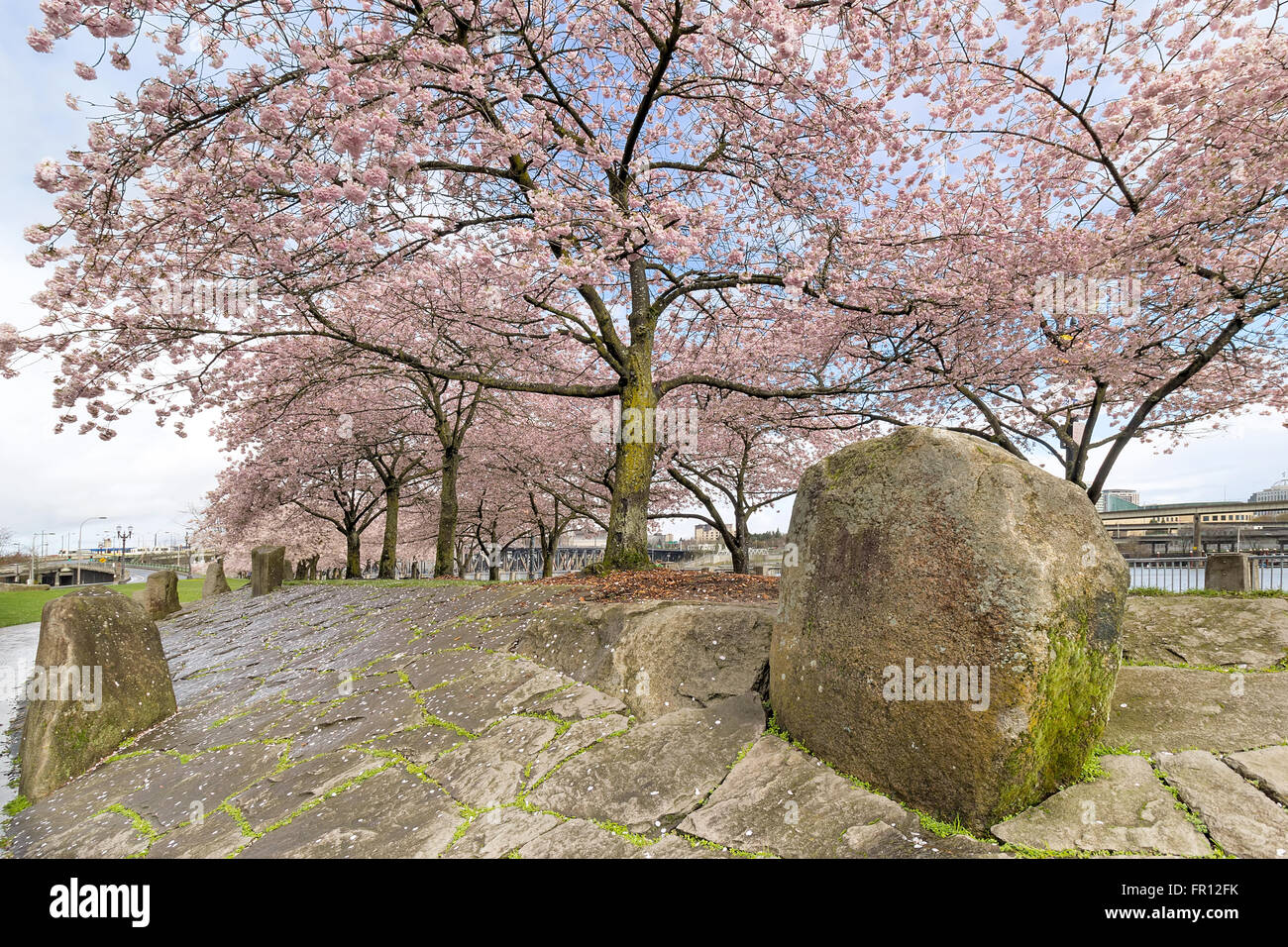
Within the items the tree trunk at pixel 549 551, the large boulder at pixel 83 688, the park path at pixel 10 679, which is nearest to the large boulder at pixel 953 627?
the large boulder at pixel 83 688

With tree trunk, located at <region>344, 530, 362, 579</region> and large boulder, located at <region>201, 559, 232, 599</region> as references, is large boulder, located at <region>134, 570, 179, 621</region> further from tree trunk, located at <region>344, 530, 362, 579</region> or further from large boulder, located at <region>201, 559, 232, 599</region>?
tree trunk, located at <region>344, 530, 362, 579</region>

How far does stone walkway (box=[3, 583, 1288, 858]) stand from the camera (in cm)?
310

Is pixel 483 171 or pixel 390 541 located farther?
pixel 390 541

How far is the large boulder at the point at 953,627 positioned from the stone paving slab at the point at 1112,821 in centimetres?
11

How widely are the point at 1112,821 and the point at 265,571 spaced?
18364 millimetres

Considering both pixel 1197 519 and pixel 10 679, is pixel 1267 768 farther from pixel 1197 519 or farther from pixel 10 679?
pixel 10 679

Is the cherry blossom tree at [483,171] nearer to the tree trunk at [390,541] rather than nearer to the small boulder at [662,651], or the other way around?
the small boulder at [662,651]

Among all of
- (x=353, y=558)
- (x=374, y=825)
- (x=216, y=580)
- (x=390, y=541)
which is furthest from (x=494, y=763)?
(x=216, y=580)

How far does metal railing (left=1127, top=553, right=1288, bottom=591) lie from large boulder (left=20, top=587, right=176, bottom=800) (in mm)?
16741

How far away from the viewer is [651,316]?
9.87m

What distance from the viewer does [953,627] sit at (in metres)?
3.18

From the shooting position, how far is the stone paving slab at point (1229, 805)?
281 cm

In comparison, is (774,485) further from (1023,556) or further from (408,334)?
(1023,556)
